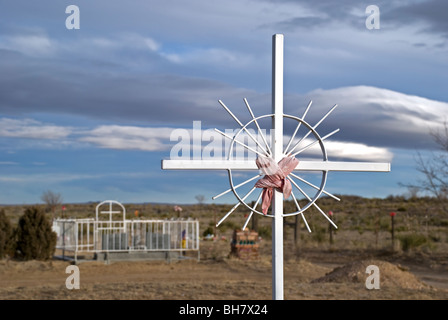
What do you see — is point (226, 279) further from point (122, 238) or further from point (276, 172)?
point (276, 172)

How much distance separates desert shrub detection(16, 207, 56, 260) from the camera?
55.9ft

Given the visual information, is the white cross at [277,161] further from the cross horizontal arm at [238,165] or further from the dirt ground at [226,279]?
the dirt ground at [226,279]

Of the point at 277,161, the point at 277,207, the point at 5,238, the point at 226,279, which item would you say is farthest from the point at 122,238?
the point at 277,161

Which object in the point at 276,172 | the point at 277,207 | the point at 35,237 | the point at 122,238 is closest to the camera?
the point at 276,172

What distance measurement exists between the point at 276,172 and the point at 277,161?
0.35ft

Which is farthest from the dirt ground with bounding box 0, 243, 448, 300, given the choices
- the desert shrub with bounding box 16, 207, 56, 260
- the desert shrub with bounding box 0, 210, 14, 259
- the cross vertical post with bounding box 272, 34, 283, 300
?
the cross vertical post with bounding box 272, 34, 283, 300

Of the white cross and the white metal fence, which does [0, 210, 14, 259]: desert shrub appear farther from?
the white cross

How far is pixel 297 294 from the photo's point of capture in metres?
9.95

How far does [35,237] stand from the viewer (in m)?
17.1

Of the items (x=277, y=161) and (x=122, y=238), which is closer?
(x=277, y=161)

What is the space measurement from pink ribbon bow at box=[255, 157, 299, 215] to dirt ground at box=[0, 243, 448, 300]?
6143 mm

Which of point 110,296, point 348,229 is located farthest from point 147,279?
point 348,229
